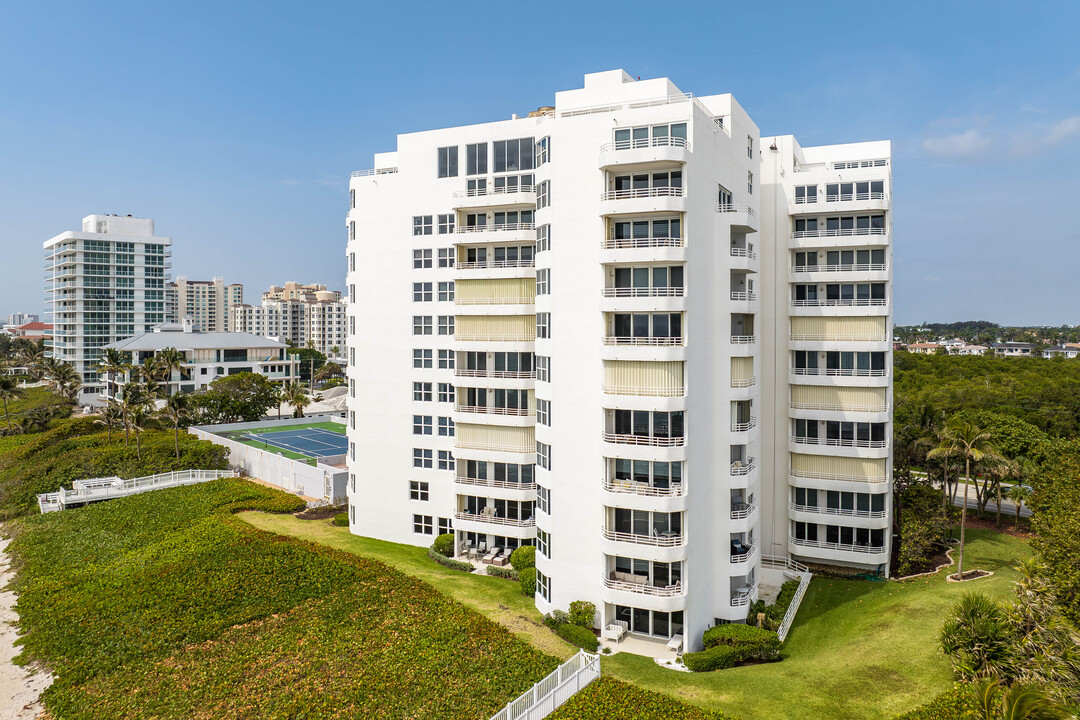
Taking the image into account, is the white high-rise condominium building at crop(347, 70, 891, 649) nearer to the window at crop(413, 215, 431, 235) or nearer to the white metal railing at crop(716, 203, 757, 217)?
the window at crop(413, 215, 431, 235)

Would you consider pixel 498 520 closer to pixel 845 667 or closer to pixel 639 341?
pixel 639 341

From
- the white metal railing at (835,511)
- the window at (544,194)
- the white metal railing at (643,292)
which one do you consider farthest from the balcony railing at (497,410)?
the white metal railing at (835,511)

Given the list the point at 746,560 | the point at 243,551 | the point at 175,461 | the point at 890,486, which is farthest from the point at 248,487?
the point at 890,486

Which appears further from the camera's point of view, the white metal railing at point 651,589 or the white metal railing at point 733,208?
the white metal railing at point 733,208

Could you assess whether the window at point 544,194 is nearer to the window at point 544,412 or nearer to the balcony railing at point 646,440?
the window at point 544,412

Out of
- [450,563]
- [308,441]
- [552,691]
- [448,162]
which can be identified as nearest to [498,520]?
[450,563]

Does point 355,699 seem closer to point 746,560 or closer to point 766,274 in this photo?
point 746,560
